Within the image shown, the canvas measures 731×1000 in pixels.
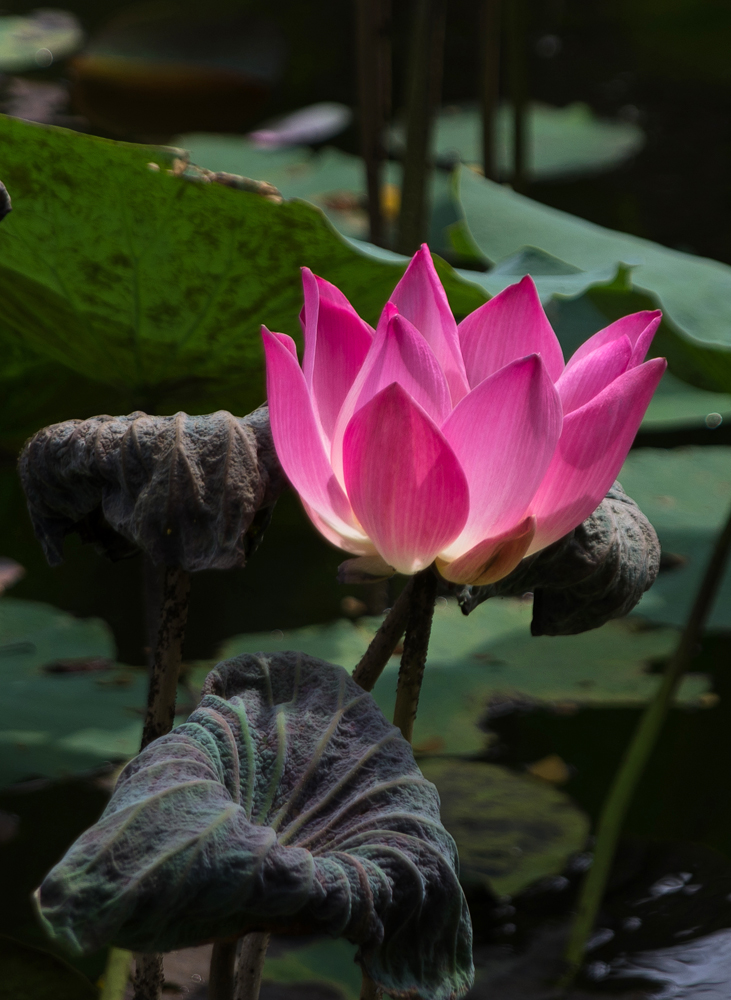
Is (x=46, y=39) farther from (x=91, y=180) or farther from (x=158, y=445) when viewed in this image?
(x=158, y=445)

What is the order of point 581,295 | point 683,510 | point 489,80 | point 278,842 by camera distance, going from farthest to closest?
point 489,80 < point 683,510 < point 581,295 < point 278,842

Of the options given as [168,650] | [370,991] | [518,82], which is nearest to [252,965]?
[370,991]

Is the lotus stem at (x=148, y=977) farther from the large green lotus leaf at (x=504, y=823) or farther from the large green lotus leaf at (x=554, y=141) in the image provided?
the large green lotus leaf at (x=554, y=141)

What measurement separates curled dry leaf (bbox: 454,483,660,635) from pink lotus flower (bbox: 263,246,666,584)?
42 mm

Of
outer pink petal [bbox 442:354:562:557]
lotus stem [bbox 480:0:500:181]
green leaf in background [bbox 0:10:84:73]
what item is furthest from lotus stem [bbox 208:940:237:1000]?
green leaf in background [bbox 0:10:84:73]

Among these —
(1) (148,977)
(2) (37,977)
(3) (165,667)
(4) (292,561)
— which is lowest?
(4) (292,561)

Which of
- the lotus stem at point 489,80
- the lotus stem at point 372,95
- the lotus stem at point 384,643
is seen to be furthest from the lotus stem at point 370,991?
the lotus stem at point 489,80

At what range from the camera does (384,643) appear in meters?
0.49

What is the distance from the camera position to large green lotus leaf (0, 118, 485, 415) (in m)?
0.69

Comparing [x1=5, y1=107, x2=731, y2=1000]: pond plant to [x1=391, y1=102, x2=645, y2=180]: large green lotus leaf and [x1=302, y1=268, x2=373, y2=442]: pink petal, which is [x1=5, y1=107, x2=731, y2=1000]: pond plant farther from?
[x1=391, y1=102, x2=645, y2=180]: large green lotus leaf

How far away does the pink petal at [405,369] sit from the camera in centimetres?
40

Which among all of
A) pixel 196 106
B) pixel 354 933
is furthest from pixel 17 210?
pixel 196 106

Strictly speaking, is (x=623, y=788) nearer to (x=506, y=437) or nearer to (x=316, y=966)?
(x=316, y=966)

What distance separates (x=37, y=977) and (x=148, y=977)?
190 mm
